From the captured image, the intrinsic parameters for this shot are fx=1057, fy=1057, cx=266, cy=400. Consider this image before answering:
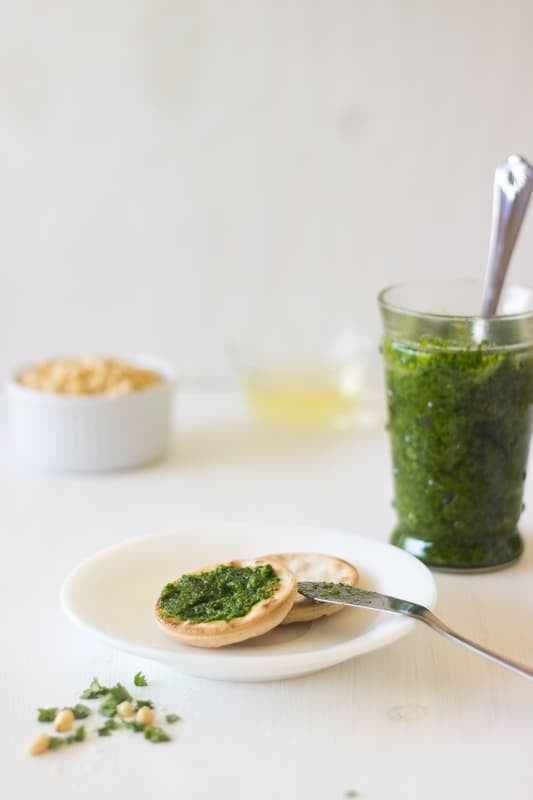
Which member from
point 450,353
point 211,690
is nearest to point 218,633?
point 211,690

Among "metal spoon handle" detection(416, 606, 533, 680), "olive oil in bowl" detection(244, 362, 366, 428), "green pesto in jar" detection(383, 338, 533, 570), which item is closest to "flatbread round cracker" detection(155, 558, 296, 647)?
"metal spoon handle" detection(416, 606, 533, 680)

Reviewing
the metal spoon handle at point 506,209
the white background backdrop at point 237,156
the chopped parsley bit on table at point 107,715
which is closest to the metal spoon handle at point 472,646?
the chopped parsley bit on table at point 107,715

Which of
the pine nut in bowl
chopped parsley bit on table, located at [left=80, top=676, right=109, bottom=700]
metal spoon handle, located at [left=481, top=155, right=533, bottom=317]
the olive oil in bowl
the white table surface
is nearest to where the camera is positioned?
Result: the white table surface

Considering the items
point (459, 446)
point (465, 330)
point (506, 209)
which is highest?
point (506, 209)

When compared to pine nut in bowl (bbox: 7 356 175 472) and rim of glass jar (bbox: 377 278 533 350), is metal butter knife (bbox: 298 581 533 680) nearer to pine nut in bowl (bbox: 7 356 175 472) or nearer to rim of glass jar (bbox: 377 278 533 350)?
rim of glass jar (bbox: 377 278 533 350)

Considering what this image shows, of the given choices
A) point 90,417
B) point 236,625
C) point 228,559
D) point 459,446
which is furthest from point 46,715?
point 90,417

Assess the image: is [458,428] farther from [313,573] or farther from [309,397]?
[309,397]

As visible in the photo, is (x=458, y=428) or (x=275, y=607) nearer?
(x=275, y=607)

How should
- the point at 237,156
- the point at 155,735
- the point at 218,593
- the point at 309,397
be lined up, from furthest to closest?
the point at 237,156, the point at 309,397, the point at 218,593, the point at 155,735
